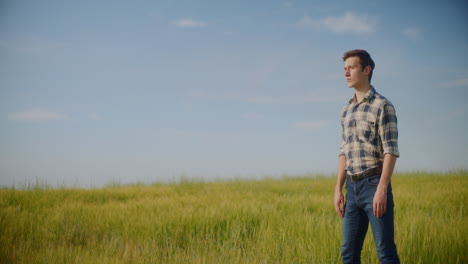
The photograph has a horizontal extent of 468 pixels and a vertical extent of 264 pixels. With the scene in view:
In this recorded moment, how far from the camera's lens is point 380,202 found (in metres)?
2.57

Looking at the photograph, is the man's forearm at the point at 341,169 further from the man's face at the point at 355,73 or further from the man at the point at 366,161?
the man's face at the point at 355,73

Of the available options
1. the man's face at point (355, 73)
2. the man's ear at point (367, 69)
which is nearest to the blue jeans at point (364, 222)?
the man's face at point (355, 73)

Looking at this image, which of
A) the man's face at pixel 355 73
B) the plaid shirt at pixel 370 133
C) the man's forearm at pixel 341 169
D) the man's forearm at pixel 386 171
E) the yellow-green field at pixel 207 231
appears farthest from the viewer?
the yellow-green field at pixel 207 231

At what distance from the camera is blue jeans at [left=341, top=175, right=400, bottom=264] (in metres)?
2.63

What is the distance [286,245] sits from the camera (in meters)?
4.28

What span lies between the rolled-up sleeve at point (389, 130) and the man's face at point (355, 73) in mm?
336

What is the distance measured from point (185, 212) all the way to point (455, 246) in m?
4.05

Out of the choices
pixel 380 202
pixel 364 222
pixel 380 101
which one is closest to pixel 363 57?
pixel 380 101

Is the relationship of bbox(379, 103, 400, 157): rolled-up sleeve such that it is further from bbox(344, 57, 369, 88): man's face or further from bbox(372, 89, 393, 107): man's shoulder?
bbox(344, 57, 369, 88): man's face

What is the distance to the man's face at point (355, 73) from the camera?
2.97m

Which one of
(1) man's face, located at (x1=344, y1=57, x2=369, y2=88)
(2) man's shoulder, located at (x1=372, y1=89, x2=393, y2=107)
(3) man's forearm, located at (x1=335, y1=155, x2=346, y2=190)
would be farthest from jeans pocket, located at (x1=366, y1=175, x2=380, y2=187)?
(1) man's face, located at (x1=344, y1=57, x2=369, y2=88)

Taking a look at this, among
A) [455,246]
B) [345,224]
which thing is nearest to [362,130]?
[345,224]

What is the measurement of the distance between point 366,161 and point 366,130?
0.88ft

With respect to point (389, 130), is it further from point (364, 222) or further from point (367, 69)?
point (364, 222)
